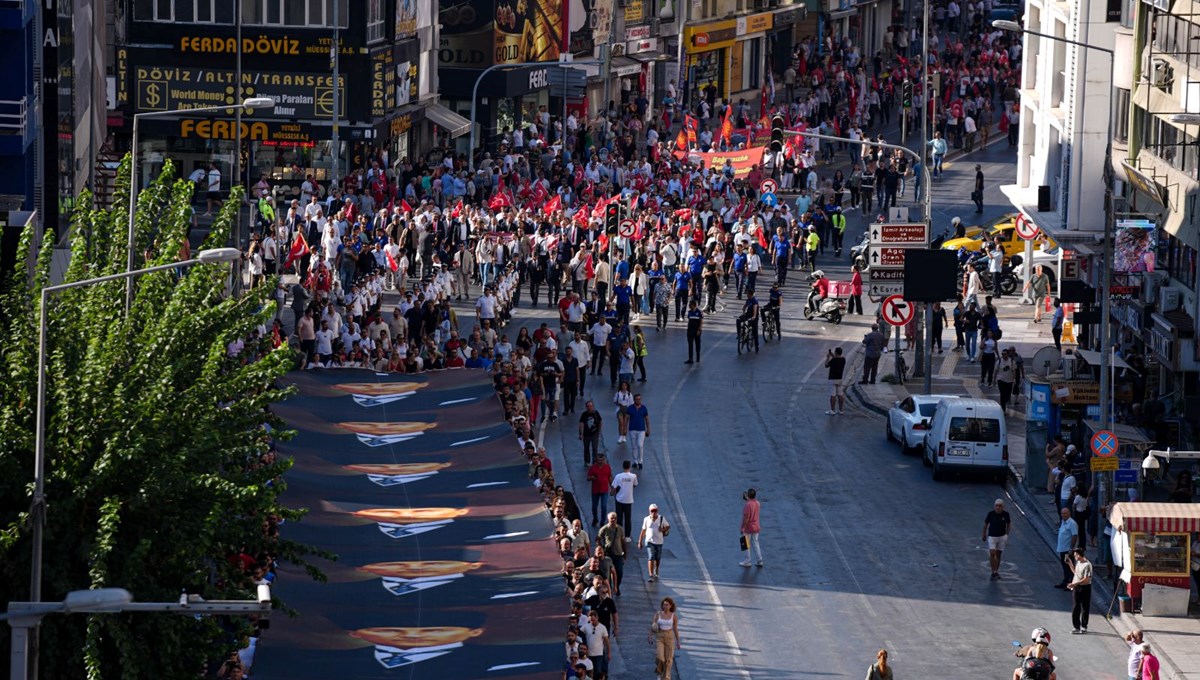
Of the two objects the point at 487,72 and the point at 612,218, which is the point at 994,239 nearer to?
the point at 612,218

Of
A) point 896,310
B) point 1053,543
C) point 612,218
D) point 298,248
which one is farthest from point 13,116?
point 1053,543

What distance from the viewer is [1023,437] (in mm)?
47656

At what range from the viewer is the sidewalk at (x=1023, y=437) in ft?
112

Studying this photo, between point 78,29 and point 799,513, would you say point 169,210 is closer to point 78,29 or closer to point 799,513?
point 799,513

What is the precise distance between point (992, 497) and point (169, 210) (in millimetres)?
18046

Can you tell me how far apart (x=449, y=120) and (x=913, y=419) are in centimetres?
3652

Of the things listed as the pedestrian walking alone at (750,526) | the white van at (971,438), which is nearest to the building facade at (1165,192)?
the white van at (971,438)

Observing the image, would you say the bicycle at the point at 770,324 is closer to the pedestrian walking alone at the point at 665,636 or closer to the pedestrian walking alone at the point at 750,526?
the pedestrian walking alone at the point at 750,526

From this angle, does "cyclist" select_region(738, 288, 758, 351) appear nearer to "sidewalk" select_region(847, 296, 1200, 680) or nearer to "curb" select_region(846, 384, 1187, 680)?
"sidewalk" select_region(847, 296, 1200, 680)

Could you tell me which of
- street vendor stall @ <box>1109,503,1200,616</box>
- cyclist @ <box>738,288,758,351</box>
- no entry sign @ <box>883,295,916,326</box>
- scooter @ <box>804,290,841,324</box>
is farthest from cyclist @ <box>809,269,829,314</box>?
street vendor stall @ <box>1109,503,1200,616</box>

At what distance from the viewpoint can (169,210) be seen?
30.3 m

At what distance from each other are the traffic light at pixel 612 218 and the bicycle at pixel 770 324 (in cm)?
406

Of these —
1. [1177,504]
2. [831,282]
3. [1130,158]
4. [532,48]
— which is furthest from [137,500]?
[532,48]

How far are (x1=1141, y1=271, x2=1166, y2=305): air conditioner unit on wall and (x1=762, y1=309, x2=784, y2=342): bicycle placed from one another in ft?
33.9
